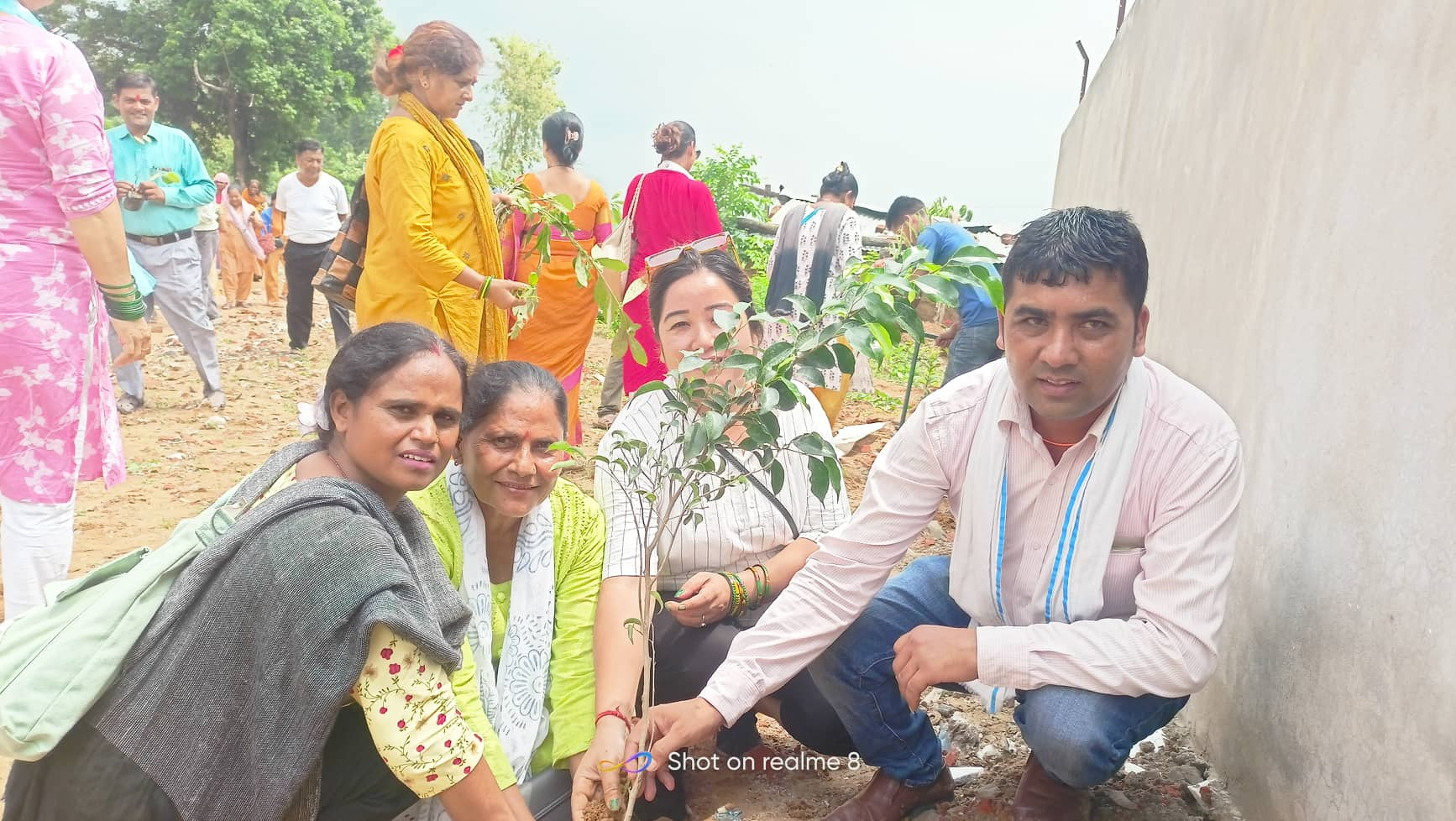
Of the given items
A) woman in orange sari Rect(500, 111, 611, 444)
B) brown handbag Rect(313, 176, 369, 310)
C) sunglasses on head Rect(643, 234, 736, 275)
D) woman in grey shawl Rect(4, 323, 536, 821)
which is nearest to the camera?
woman in grey shawl Rect(4, 323, 536, 821)

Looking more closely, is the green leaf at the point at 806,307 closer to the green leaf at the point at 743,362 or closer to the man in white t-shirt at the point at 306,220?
the green leaf at the point at 743,362

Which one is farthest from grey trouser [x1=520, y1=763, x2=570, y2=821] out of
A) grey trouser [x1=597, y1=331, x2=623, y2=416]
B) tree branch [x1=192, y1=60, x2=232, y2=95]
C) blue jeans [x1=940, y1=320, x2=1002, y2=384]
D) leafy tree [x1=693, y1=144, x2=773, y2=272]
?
tree branch [x1=192, y1=60, x2=232, y2=95]

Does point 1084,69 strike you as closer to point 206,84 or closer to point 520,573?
point 520,573

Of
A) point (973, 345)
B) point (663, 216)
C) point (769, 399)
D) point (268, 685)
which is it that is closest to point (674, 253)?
point (769, 399)

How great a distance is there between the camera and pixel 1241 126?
9.25 feet

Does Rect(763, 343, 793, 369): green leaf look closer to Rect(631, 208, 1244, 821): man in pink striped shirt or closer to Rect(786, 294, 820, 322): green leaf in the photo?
Rect(786, 294, 820, 322): green leaf

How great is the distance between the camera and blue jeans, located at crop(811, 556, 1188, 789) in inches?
70.8

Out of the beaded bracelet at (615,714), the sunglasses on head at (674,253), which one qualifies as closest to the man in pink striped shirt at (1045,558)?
the beaded bracelet at (615,714)

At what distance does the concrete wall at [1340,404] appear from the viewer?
1.46 meters

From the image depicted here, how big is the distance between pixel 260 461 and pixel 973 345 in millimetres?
4023

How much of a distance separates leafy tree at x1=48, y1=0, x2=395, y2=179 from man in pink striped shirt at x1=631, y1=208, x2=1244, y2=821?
26395mm

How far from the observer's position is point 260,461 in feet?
18.2

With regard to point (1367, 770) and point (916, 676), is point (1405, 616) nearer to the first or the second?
point (1367, 770)

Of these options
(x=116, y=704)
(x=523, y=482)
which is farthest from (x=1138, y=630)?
(x=116, y=704)
